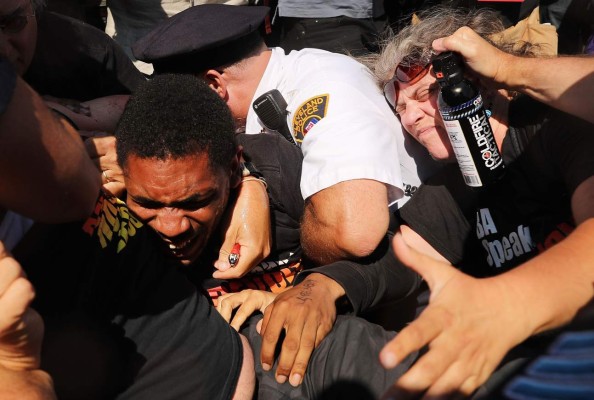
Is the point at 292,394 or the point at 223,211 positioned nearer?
the point at 292,394

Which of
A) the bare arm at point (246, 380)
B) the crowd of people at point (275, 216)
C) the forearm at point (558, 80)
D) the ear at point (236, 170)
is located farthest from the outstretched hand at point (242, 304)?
the forearm at point (558, 80)

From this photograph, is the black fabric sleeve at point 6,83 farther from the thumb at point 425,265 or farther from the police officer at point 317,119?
the police officer at point 317,119

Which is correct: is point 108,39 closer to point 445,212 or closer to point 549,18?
point 445,212

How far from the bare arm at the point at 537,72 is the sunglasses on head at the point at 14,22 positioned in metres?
1.41

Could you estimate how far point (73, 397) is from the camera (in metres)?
1.56

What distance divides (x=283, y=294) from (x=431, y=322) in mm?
1140

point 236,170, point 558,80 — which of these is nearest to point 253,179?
point 236,170

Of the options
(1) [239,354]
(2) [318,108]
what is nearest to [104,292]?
(1) [239,354]

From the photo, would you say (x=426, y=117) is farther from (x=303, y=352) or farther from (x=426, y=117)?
(x=303, y=352)

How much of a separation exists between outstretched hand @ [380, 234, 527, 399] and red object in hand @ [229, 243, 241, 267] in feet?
3.77

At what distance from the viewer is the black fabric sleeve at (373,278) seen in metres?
2.27

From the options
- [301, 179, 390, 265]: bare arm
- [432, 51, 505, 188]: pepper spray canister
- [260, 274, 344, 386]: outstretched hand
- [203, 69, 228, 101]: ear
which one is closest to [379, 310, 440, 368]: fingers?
[260, 274, 344, 386]: outstretched hand

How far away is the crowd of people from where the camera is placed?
1222 millimetres

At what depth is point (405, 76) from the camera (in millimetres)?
2646
